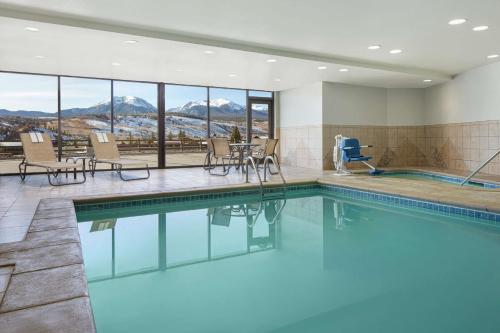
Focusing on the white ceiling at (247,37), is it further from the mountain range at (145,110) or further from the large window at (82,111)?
the mountain range at (145,110)

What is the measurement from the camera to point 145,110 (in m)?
9.08

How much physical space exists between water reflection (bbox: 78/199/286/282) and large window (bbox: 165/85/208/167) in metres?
4.86

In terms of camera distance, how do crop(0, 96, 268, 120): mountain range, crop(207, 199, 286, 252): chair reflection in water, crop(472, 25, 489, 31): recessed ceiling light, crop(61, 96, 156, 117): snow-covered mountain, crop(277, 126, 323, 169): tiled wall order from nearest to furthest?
1. crop(207, 199, 286, 252): chair reflection in water
2. crop(472, 25, 489, 31): recessed ceiling light
3. crop(0, 96, 268, 120): mountain range
4. crop(61, 96, 156, 117): snow-covered mountain
5. crop(277, 126, 323, 169): tiled wall

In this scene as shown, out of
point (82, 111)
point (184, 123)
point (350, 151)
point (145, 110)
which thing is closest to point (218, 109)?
point (184, 123)

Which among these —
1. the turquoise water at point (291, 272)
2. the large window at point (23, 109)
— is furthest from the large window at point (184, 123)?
the turquoise water at point (291, 272)

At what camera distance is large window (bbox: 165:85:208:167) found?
8945mm

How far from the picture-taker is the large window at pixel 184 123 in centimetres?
895

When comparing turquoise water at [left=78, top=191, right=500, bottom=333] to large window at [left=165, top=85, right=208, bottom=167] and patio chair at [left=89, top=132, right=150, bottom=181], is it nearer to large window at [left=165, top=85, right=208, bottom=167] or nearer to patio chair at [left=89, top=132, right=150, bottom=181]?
patio chair at [left=89, top=132, right=150, bottom=181]

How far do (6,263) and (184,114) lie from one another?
7726 mm

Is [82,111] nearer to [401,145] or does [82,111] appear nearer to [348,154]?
[348,154]

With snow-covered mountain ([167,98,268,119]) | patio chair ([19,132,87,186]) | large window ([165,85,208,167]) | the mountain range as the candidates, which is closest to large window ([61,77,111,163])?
the mountain range

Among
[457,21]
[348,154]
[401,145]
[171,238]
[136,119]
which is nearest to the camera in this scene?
[171,238]

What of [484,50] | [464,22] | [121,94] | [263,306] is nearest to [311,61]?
[464,22]

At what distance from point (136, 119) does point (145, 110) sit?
34cm
